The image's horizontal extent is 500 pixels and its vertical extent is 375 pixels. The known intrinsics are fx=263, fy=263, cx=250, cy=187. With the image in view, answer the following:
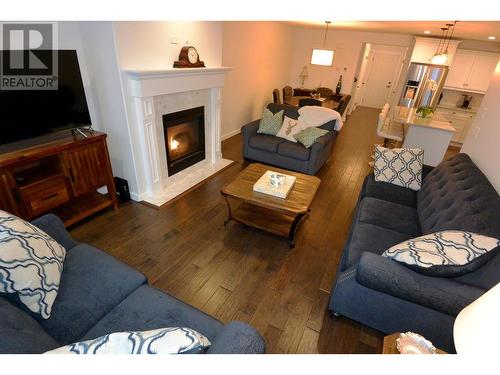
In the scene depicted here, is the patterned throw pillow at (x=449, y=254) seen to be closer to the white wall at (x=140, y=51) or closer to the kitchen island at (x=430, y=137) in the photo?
the white wall at (x=140, y=51)

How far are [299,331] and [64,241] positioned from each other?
1658mm

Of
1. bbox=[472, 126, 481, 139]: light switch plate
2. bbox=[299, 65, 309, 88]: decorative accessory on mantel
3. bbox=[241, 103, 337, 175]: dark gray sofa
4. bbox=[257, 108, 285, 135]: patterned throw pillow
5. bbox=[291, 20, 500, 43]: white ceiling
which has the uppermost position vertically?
bbox=[291, 20, 500, 43]: white ceiling

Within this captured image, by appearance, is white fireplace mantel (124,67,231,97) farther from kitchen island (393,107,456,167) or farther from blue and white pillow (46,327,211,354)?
kitchen island (393,107,456,167)

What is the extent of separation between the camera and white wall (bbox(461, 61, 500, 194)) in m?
2.25

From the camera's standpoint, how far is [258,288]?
2.06m

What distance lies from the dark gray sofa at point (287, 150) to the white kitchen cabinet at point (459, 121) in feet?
12.1

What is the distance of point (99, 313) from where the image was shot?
1362 millimetres

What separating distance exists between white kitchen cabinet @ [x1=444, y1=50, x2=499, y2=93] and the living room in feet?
8.51

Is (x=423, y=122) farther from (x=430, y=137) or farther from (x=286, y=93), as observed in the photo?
(x=286, y=93)

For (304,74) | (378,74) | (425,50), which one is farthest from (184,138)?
(378,74)

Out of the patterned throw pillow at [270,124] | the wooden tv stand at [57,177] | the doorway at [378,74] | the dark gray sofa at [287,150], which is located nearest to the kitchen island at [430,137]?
the dark gray sofa at [287,150]

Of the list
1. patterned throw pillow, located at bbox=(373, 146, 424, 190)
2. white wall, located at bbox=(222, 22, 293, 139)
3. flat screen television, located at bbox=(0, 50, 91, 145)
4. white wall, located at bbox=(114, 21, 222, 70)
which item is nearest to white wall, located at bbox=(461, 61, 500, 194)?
patterned throw pillow, located at bbox=(373, 146, 424, 190)

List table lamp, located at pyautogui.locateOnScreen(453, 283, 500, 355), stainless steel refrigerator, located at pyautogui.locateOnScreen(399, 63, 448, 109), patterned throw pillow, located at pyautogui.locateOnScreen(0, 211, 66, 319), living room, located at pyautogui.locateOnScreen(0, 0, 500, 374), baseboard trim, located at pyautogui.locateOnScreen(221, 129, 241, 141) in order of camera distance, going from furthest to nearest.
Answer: stainless steel refrigerator, located at pyautogui.locateOnScreen(399, 63, 448, 109)
baseboard trim, located at pyautogui.locateOnScreen(221, 129, 241, 141)
living room, located at pyautogui.locateOnScreen(0, 0, 500, 374)
patterned throw pillow, located at pyautogui.locateOnScreen(0, 211, 66, 319)
table lamp, located at pyautogui.locateOnScreen(453, 283, 500, 355)
